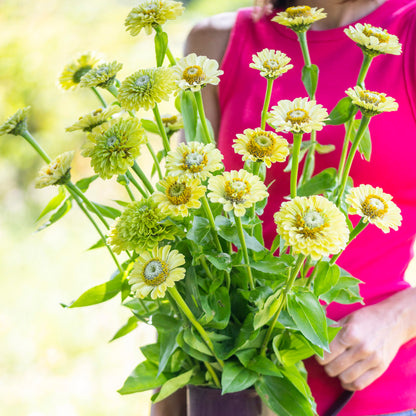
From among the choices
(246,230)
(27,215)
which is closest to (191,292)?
(246,230)

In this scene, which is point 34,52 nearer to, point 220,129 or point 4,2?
point 4,2

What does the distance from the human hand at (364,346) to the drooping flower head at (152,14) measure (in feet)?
0.95

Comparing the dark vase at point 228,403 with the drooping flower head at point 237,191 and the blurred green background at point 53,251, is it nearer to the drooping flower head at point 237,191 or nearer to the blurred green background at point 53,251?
the drooping flower head at point 237,191

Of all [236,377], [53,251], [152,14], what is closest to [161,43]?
[152,14]

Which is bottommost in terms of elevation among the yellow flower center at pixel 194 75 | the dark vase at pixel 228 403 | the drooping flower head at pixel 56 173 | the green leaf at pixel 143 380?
the dark vase at pixel 228 403

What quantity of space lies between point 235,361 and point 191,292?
0.07m

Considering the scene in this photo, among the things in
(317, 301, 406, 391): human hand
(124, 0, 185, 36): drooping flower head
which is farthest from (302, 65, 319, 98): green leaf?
(317, 301, 406, 391): human hand

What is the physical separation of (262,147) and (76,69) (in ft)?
0.65

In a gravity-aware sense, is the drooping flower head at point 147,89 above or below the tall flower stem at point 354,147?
above

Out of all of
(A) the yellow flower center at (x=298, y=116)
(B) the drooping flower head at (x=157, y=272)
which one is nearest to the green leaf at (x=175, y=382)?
(B) the drooping flower head at (x=157, y=272)

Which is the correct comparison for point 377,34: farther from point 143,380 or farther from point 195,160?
point 143,380

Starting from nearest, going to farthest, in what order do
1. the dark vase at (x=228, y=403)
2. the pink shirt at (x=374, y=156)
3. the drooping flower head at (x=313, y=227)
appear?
1. the drooping flower head at (x=313, y=227)
2. the dark vase at (x=228, y=403)
3. the pink shirt at (x=374, y=156)

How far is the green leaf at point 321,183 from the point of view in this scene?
15.9 inches

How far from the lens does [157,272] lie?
344mm
